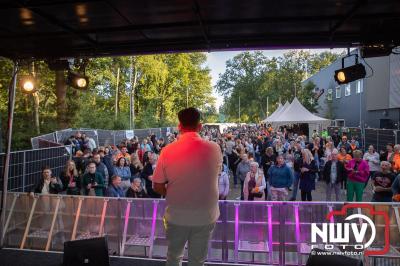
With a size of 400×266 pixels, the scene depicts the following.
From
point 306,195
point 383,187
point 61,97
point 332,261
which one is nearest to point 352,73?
point 383,187

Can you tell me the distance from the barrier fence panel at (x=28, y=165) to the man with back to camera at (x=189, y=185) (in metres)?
8.39

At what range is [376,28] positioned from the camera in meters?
5.96

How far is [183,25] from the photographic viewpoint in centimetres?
570

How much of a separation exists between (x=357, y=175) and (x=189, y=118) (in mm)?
7952

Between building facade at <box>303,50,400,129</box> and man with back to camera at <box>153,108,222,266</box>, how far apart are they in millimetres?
18369

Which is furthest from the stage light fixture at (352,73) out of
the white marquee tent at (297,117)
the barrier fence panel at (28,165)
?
the white marquee tent at (297,117)

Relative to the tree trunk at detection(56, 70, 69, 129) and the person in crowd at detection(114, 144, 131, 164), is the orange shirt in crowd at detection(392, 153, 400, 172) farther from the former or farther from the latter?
the tree trunk at detection(56, 70, 69, 129)

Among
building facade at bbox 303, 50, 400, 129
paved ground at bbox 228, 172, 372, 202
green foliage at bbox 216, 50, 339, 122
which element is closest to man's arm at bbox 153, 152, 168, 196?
paved ground at bbox 228, 172, 372, 202

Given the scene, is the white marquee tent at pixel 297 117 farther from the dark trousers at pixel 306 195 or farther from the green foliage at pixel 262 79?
the green foliage at pixel 262 79

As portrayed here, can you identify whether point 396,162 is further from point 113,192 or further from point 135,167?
point 113,192

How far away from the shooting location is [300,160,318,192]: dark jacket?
413 inches

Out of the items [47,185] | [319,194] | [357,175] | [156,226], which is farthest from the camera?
[319,194]

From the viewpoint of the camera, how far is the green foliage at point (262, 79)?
66938 millimetres

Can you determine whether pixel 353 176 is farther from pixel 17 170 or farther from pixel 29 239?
pixel 17 170
